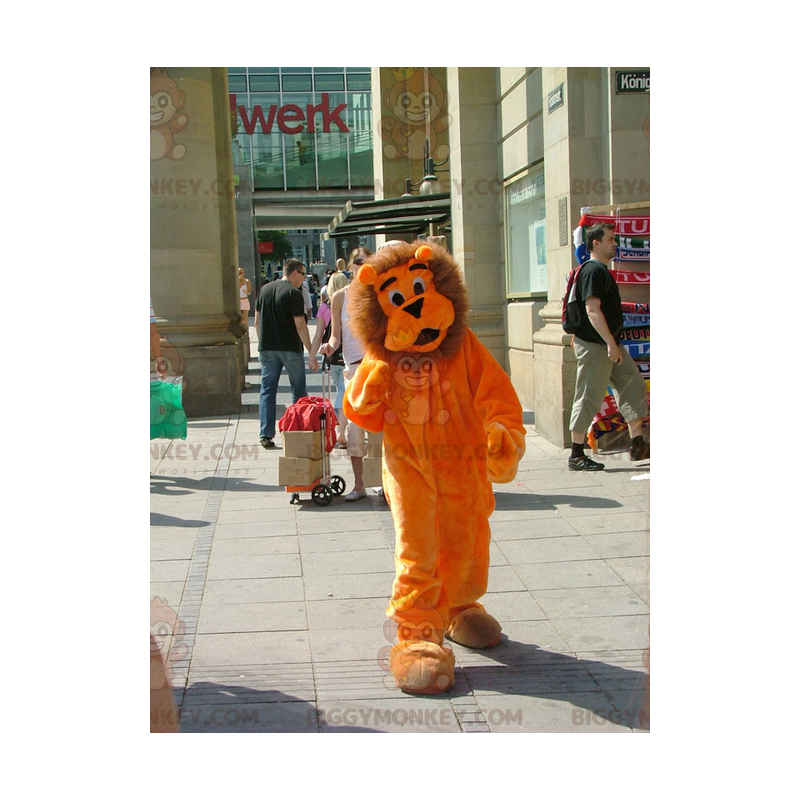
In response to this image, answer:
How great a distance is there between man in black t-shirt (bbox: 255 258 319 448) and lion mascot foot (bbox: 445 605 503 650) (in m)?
5.51

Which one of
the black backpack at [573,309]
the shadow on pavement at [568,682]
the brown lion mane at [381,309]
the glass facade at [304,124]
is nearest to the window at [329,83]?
the glass facade at [304,124]

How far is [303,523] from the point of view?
6.60 m

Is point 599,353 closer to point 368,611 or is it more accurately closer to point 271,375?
point 271,375

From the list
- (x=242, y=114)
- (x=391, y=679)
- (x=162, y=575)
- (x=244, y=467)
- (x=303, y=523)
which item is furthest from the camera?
(x=242, y=114)

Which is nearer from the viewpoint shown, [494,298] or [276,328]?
[276,328]

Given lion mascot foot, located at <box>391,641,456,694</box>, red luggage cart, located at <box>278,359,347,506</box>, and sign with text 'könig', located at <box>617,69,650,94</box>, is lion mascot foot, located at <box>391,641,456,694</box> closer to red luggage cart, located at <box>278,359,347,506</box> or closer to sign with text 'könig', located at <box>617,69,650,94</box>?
red luggage cart, located at <box>278,359,347,506</box>

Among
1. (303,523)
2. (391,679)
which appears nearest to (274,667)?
(391,679)

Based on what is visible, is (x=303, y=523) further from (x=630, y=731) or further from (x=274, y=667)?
(x=630, y=731)

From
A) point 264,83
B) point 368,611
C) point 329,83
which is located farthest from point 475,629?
point 264,83

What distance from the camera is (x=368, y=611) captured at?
15.5 ft

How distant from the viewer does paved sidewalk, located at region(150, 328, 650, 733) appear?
3.61 m

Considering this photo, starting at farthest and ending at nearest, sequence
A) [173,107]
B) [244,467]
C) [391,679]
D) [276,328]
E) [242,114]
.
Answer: [242,114], [173,107], [276,328], [244,467], [391,679]

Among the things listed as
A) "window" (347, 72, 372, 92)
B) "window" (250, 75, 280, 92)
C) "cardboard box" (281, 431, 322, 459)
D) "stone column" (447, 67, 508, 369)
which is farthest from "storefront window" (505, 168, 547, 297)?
"window" (250, 75, 280, 92)

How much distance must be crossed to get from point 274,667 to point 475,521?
1.08 metres
